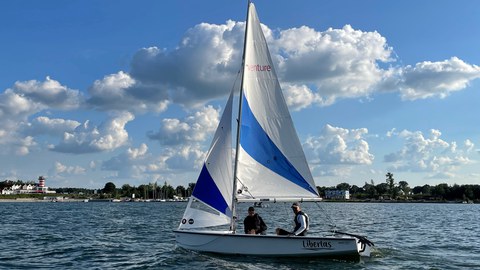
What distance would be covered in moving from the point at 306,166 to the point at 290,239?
10.9 feet

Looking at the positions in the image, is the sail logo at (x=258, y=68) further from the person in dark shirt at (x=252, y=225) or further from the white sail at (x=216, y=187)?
the person in dark shirt at (x=252, y=225)

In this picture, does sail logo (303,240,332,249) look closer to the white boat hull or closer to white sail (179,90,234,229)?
the white boat hull

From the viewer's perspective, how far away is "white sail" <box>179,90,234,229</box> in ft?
71.2

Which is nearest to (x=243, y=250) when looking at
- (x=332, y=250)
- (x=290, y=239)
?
(x=290, y=239)

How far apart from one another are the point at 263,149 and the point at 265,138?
0.49m

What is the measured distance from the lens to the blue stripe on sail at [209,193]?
21.8 m

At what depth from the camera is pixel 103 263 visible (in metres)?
21.1

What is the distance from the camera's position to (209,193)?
864 inches

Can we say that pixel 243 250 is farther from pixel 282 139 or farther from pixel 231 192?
pixel 282 139

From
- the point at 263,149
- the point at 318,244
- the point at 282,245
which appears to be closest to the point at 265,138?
the point at 263,149

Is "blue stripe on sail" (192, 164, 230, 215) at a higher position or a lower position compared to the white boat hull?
higher

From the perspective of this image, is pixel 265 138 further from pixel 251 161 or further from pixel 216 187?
pixel 216 187

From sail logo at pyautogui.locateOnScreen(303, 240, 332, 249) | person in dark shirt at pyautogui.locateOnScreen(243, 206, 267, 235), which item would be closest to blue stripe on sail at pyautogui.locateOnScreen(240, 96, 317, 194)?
person in dark shirt at pyautogui.locateOnScreen(243, 206, 267, 235)

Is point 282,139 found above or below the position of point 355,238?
above
